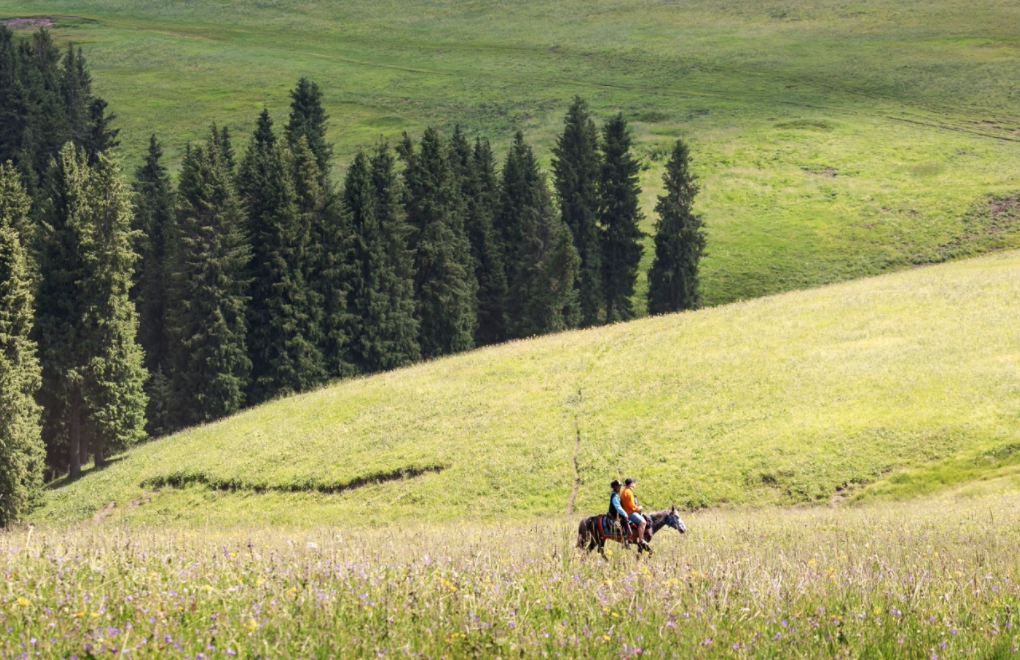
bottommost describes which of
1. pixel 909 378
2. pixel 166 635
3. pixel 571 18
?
pixel 909 378

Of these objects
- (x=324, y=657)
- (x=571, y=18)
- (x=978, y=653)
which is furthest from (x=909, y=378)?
(x=571, y=18)

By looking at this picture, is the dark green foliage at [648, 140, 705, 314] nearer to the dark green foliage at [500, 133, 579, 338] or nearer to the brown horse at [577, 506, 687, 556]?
the dark green foliage at [500, 133, 579, 338]

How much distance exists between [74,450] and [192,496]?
18.4 metres

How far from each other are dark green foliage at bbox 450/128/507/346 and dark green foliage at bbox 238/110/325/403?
15843mm

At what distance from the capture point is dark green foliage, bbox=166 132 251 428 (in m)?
67.4

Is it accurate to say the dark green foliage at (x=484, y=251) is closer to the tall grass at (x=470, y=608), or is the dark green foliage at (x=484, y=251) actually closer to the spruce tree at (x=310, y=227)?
the spruce tree at (x=310, y=227)

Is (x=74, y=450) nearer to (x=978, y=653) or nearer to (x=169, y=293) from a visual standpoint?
(x=169, y=293)

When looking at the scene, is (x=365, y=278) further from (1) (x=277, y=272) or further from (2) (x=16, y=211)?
(2) (x=16, y=211)

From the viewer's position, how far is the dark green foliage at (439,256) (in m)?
77.4

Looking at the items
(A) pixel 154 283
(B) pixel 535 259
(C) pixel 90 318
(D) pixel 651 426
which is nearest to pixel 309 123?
(A) pixel 154 283

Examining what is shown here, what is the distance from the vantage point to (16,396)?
4919 centimetres

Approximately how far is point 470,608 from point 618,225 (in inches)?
3378

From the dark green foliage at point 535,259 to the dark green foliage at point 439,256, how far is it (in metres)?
4.51

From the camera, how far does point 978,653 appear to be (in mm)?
8945
